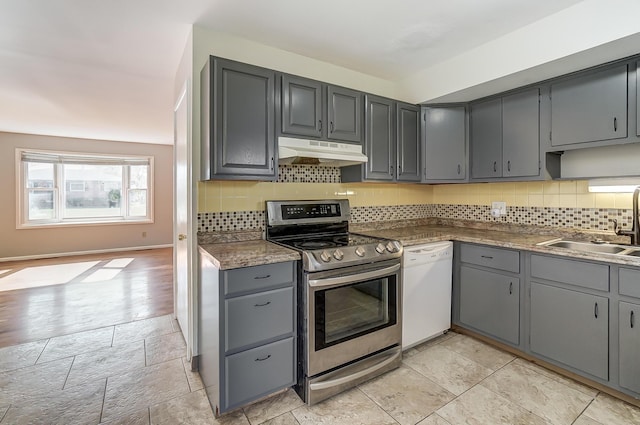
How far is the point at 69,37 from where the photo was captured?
2.35 meters

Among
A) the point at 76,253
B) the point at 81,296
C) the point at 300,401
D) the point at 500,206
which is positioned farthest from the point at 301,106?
the point at 76,253

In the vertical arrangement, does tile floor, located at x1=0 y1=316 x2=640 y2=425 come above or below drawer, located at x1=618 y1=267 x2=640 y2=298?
below

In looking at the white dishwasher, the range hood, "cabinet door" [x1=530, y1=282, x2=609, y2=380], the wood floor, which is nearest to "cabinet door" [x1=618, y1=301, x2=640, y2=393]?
"cabinet door" [x1=530, y1=282, x2=609, y2=380]

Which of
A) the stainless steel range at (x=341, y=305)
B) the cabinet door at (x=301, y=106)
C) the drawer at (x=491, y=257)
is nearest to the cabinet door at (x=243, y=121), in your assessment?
the cabinet door at (x=301, y=106)

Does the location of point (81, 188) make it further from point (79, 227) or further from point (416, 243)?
point (416, 243)

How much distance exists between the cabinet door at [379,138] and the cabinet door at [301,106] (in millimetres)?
509

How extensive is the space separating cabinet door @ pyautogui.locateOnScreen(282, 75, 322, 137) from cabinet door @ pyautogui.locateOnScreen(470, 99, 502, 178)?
1622 millimetres

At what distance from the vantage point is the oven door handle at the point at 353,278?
73.8 inches

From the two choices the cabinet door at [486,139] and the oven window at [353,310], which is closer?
the oven window at [353,310]

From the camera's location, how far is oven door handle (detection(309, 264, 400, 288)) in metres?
1.87

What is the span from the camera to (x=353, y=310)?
2.10 meters

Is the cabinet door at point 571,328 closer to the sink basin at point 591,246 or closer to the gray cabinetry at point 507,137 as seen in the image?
the sink basin at point 591,246

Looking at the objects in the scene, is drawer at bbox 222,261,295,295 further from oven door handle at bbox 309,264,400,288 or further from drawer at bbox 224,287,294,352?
oven door handle at bbox 309,264,400,288

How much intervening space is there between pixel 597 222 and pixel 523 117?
1025mm
